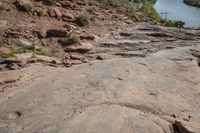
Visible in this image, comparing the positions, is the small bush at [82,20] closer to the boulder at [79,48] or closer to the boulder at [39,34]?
the boulder at [79,48]

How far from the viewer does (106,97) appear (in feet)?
22.2

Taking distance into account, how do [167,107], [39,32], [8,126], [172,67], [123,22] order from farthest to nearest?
1. [123,22]
2. [39,32]
3. [172,67]
4. [167,107]
5. [8,126]

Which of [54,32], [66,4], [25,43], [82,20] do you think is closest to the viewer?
[25,43]

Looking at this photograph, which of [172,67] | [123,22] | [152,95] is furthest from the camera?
[123,22]

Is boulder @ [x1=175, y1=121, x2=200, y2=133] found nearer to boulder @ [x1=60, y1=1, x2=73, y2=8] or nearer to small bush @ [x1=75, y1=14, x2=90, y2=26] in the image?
small bush @ [x1=75, y1=14, x2=90, y2=26]

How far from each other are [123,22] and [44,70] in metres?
6.89

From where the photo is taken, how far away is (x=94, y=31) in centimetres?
1246

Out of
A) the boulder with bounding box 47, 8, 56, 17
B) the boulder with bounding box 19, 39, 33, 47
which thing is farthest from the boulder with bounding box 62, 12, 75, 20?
the boulder with bounding box 19, 39, 33, 47

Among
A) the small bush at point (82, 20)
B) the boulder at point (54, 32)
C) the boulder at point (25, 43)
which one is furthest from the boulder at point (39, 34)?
the small bush at point (82, 20)

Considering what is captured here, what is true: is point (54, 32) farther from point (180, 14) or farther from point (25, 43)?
point (180, 14)

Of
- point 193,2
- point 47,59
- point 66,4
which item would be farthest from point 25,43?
point 193,2

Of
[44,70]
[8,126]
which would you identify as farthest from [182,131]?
[44,70]

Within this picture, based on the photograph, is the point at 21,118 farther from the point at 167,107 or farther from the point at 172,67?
the point at 172,67

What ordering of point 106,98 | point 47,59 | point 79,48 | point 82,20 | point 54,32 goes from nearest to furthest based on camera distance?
point 106,98, point 47,59, point 79,48, point 54,32, point 82,20
